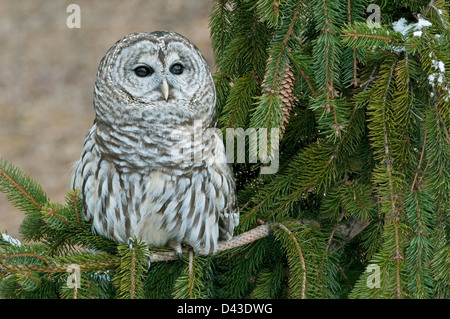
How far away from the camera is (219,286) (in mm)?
2586

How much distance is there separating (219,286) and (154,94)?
2.79ft

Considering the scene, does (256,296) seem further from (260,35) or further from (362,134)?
(260,35)

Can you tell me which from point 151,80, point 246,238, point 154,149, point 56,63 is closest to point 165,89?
point 151,80

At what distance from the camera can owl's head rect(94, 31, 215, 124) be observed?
2412 mm

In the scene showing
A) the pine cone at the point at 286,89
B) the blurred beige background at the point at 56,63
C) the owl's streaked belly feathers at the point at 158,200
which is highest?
the blurred beige background at the point at 56,63

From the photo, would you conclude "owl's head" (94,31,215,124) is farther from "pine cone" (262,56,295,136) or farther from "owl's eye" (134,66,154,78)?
"pine cone" (262,56,295,136)

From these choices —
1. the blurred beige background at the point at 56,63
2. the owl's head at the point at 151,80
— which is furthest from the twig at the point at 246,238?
the blurred beige background at the point at 56,63

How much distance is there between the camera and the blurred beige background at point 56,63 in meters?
7.25

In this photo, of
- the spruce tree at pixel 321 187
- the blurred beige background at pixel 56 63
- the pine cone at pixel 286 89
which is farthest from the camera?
the blurred beige background at pixel 56 63

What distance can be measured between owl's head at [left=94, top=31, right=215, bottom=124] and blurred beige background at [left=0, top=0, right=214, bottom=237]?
4.44 m

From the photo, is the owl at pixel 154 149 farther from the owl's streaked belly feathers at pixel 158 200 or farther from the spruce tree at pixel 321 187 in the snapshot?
the spruce tree at pixel 321 187

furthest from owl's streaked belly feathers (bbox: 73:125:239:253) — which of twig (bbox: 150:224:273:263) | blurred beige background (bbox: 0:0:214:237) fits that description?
blurred beige background (bbox: 0:0:214:237)

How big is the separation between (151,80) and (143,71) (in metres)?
0.05

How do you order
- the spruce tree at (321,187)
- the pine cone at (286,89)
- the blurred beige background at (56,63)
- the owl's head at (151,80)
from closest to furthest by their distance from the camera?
1. the spruce tree at (321,187)
2. the pine cone at (286,89)
3. the owl's head at (151,80)
4. the blurred beige background at (56,63)
